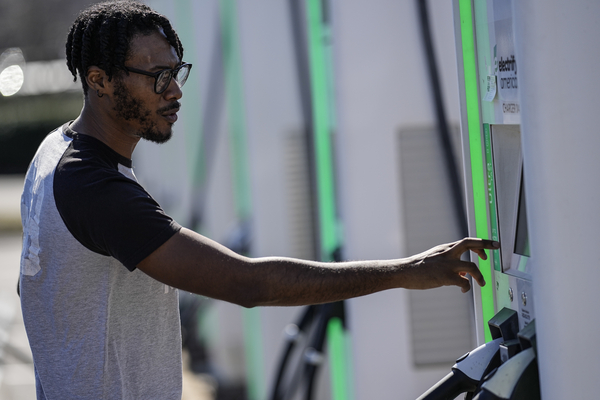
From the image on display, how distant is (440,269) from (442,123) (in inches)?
53.3

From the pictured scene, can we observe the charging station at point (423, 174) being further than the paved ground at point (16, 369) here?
No

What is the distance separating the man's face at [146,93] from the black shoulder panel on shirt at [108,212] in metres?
0.24

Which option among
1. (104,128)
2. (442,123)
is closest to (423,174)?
(442,123)

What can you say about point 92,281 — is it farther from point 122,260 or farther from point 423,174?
point 423,174

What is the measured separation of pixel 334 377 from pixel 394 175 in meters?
1.00

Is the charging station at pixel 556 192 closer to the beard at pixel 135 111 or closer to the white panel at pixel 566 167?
the white panel at pixel 566 167

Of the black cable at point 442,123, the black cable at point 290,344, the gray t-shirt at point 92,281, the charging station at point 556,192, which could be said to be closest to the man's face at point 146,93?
the gray t-shirt at point 92,281

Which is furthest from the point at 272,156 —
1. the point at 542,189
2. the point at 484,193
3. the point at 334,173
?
the point at 542,189

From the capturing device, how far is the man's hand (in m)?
1.65

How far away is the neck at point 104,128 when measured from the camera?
6.16 feet

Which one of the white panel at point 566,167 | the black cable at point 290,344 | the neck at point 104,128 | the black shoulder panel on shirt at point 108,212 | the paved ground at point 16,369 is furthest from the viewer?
the paved ground at point 16,369

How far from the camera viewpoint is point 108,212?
1609 millimetres

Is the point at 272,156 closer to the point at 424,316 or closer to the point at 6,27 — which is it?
the point at 424,316

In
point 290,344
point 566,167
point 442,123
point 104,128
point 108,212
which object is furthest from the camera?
point 290,344
